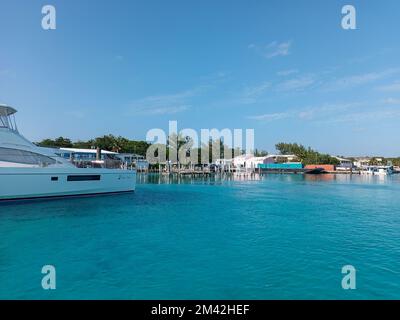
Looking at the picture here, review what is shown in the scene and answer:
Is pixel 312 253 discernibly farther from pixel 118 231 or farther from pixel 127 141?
pixel 127 141

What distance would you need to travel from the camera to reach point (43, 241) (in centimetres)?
1284

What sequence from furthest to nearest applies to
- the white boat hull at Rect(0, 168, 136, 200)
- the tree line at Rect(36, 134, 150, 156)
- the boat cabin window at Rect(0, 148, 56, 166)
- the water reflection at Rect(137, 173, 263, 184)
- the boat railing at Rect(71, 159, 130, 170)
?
the tree line at Rect(36, 134, 150, 156)
the water reflection at Rect(137, 173, 263, 184)
the boat railing at Rect(71, 159, 130, 170)
the boat cabin window at Rect(0, 148, 56, 166)
the white boat hull at Rect(0, 168, 136, 200)

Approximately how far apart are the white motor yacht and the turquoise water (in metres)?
3.31

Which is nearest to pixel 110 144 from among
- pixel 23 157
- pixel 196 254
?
pixel 23 157

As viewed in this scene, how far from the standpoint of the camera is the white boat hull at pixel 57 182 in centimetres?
2244

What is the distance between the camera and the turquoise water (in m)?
8.30

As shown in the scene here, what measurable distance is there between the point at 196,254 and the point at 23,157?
20687 mm

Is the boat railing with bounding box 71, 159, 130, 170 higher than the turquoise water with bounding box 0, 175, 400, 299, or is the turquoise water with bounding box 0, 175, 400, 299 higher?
the boat railing with bounding box 71, 159, 130, 170

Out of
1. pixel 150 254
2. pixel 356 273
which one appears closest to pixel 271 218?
pixel 356 273

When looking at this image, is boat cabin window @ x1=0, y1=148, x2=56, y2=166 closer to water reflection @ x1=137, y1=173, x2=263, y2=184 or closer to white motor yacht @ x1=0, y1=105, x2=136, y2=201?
white motor yacht @ x1=0, y1=105, x2=136, y2=201

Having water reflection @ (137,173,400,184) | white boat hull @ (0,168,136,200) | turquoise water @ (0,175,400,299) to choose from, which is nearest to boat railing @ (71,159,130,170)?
white boat hull @ (0,168,136,200)

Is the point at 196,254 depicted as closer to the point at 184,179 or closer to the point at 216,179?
the point at 184,179

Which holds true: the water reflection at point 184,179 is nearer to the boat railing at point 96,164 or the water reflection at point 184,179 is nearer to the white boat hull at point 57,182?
the boat railing at point 96,164
